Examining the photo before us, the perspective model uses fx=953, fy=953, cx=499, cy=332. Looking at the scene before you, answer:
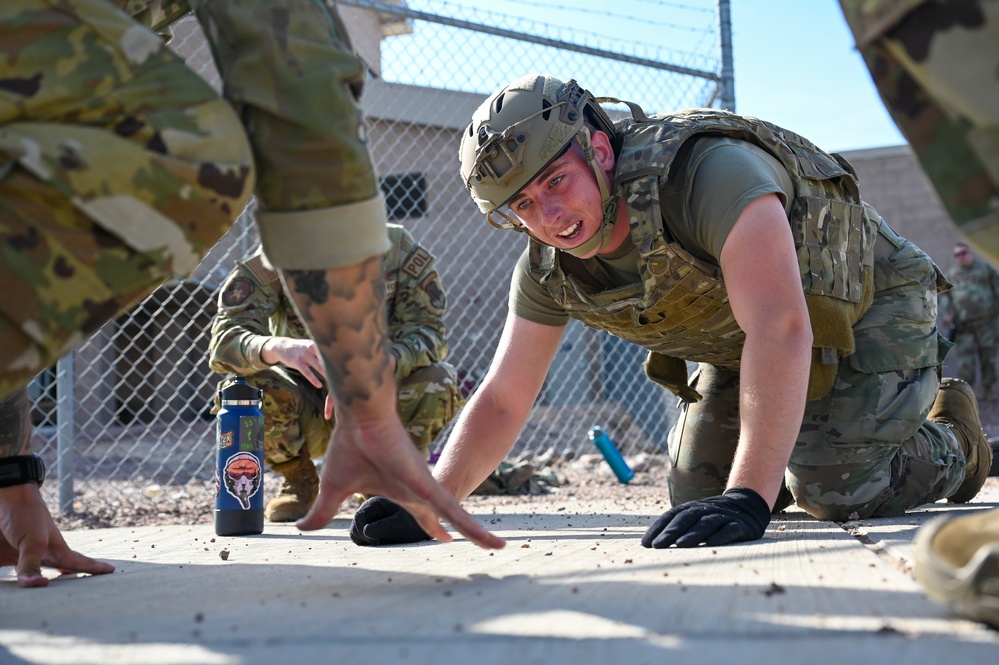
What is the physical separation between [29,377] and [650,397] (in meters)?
6.25

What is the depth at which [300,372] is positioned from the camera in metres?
3.89

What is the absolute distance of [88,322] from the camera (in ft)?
4.13

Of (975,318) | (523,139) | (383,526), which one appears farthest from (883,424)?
(975,318)

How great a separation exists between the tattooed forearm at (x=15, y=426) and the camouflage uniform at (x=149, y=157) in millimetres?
768

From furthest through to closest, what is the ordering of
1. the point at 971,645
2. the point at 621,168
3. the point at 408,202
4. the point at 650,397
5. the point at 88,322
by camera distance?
the point at 408,202
the point at 650,397
the point at 621,168
the point at 88,322
the point at 971,645

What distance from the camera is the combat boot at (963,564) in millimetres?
1074

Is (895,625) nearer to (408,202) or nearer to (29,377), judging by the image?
(29,377)

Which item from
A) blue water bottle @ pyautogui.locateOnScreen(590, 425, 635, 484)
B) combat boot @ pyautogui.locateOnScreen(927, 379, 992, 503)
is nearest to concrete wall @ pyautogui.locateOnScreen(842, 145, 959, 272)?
blue water bottle @ pyautogui.locateOnScreen(590, 425, 635, 484)

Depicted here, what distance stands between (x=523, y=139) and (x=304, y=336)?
1898 millimetres

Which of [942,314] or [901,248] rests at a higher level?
[901,248]

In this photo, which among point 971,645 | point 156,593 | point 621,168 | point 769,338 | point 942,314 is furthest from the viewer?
point 942,314

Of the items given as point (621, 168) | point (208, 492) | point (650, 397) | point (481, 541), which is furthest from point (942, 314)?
point (481, 541)

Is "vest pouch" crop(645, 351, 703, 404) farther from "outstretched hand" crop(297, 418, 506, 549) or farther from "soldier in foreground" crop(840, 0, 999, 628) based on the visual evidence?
"soldier in foreground" crop(840, 0, 999, 628)

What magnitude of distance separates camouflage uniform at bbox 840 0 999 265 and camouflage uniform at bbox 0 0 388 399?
0.74 meters
